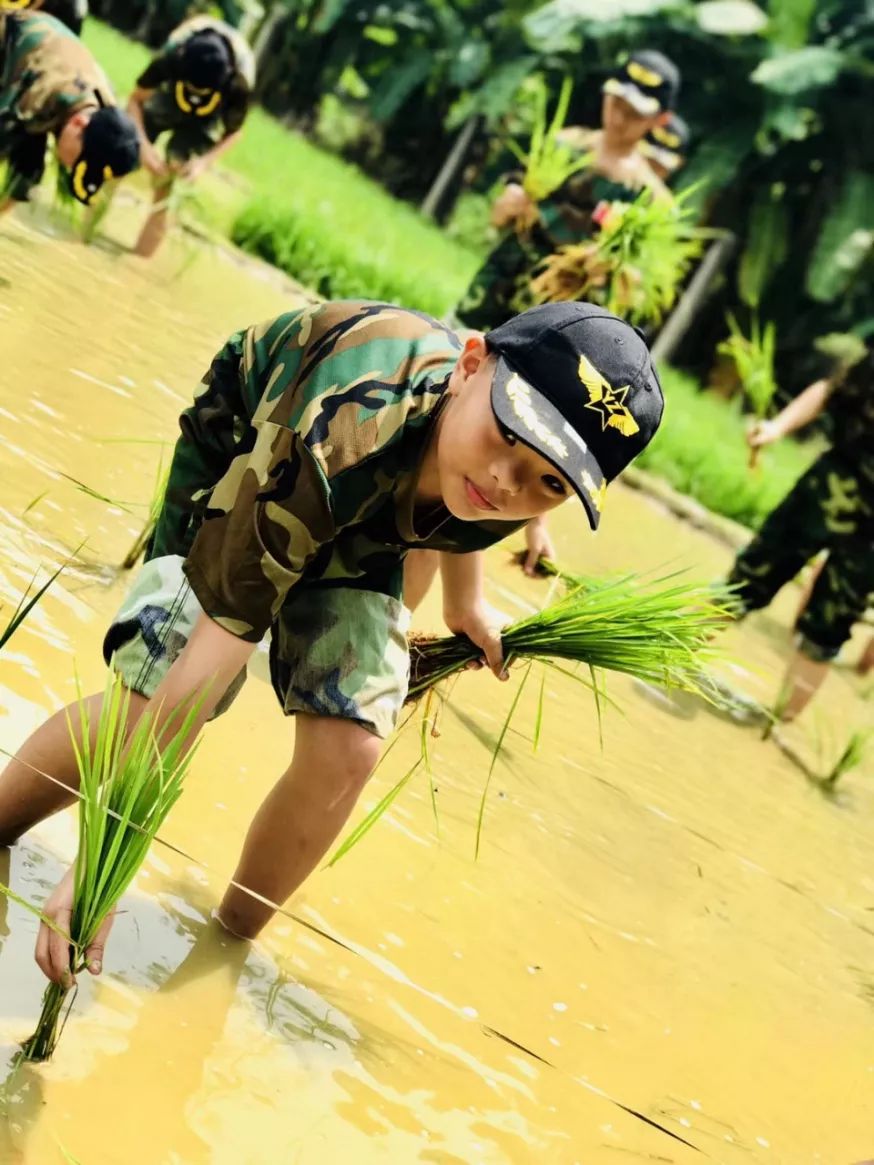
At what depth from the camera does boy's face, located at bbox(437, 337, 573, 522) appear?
1774 millimetres

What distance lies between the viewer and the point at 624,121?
16.0ft

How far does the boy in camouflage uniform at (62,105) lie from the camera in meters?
4.00

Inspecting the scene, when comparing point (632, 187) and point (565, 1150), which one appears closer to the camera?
point (565, 1150)

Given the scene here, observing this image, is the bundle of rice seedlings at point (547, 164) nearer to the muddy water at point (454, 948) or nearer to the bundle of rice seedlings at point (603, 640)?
the muddy water at point (454, 948)

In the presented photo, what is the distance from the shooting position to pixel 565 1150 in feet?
6.08

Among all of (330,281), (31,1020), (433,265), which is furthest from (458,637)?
(433,265)

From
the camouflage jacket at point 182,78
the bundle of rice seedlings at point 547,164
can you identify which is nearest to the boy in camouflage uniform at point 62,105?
the bundle of rice seedlings at point 547,164

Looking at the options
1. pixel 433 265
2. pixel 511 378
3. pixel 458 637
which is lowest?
pixel 433 265

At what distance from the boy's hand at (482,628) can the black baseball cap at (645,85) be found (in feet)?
9.92

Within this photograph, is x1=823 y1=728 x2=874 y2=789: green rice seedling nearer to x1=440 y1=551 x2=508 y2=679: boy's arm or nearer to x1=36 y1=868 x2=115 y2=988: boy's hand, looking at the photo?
x1=440 y1=551 x2=508 y2=679: boy's arm

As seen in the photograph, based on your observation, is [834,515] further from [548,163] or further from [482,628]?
[482,628]

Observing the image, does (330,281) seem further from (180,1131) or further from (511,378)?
(180,1131)

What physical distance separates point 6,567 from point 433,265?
7527 millimetres

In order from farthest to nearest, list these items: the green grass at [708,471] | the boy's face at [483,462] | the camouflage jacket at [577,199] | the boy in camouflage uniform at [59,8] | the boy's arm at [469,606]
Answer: the green grass at [708,471] → the camouflage jacket at [577,199] → the boy in camouflage uniform at [59,8] → the boy's arm at [469,606] → the boy's face at [483,462]
